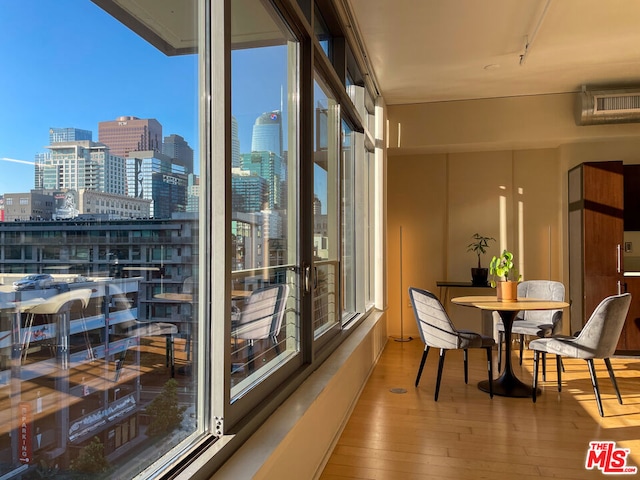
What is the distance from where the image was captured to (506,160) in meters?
6.80

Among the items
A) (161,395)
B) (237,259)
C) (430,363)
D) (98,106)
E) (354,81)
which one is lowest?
(430,363)

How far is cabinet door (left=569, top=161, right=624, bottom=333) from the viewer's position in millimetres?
5695

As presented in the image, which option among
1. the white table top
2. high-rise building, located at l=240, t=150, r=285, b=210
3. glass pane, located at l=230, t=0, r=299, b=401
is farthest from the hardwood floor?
high-rise building, located at l=240, t=150, r=285, b=210

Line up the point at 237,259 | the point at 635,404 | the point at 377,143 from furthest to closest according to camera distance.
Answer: the point at 377,143
the point at 635,404
the point at 237,259

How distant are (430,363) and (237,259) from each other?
388cm

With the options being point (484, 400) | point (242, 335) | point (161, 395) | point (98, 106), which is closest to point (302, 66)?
point (242, 335)

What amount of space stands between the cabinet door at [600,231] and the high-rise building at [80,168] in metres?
5.79

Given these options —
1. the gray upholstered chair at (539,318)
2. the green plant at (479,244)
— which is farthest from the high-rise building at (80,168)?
the green plant at (479,244)

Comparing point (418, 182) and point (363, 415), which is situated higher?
point (418, 182)

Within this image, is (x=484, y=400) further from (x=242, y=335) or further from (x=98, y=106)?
(x=98, y=106)

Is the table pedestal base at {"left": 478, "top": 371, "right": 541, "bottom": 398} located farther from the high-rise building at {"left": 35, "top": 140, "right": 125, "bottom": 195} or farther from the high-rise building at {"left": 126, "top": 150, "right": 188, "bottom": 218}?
the high-rise building at {"left": 35, "top": 140, "right": 125, "bottom": 195}

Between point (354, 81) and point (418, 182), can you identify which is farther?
point (418, 182)

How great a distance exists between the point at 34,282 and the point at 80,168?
0.94 feet

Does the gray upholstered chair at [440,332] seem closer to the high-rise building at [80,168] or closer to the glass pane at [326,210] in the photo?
the glass pane at [326,210]
